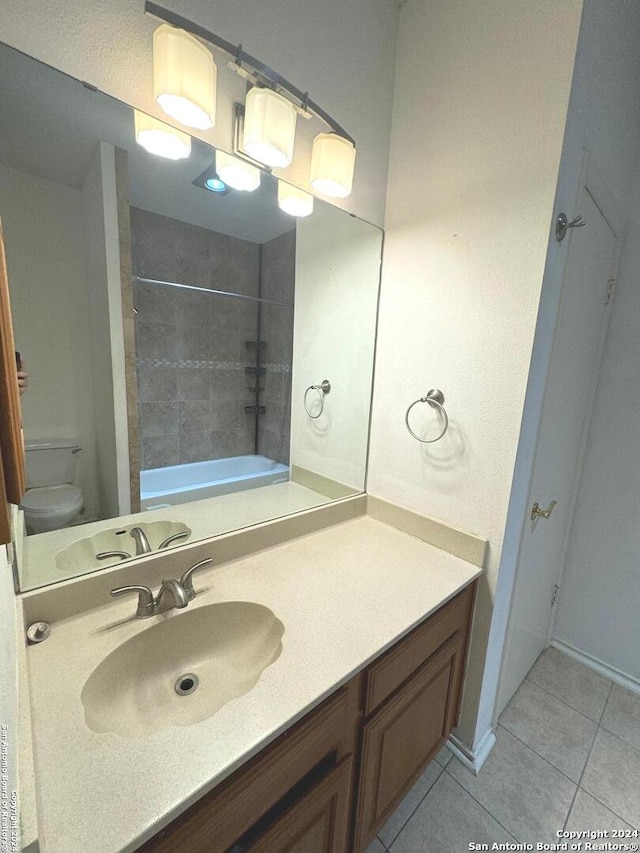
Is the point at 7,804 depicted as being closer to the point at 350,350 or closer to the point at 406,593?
the point at 406,593

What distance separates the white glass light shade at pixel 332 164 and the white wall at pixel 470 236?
0.30 m

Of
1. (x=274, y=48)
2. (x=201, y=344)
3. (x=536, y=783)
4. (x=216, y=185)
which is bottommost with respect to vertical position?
(x=536, y=783)

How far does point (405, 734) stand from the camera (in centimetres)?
99

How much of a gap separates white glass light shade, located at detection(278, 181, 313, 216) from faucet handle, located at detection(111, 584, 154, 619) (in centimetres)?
126

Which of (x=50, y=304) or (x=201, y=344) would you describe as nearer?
(x=50, y=304)

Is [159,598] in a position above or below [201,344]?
below

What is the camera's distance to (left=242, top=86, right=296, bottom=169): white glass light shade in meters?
0.90

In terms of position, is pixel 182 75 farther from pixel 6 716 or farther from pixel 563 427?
pixel 563 427

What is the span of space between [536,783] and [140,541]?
5.33 feet

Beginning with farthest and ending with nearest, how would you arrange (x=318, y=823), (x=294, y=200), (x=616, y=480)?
(x=616, y=480)
(x=294, y=200)
(x=318, y=823)

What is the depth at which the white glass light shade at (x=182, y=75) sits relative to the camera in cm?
75

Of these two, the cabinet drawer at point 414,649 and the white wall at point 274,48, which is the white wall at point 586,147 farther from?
the white wall at point 274,48

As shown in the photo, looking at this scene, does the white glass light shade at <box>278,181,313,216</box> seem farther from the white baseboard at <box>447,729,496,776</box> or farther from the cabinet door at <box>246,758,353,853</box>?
the white baseboard at <box>447,729,496,776</box>

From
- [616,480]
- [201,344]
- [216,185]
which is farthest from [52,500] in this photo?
[616,480]
